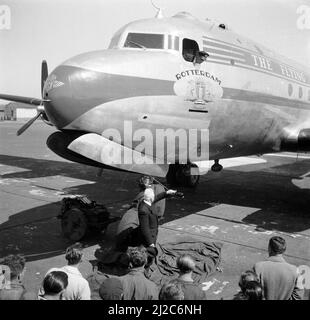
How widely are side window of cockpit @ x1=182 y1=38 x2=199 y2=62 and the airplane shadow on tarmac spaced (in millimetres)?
4329

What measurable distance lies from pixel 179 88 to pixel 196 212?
439 centimetres

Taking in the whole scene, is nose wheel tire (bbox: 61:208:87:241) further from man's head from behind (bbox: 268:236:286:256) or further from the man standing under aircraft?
man's head from behind (bbox: 268:236:286:256)

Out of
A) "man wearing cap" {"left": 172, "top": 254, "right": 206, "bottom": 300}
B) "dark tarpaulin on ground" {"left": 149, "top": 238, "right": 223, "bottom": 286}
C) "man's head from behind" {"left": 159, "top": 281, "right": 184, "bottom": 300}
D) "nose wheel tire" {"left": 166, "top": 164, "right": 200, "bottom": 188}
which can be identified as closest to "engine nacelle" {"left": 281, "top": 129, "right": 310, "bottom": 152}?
"nose wheel tire" {"left": 166, "top": 164, "right": 200, "bottom": 188}

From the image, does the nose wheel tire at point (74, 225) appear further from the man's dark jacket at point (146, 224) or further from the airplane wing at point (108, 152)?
the airplane wing at point (108, 152)

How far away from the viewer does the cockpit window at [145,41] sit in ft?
26.9

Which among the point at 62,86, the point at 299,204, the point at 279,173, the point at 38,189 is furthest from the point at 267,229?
the point at 279,173

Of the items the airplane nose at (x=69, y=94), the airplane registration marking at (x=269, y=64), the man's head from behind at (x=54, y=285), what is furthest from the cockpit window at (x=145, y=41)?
the man's head from behind at (x=54, y=285)

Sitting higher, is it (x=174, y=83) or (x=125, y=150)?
(x=174, y=83)

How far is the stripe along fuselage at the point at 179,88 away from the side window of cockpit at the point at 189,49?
2 centimetres

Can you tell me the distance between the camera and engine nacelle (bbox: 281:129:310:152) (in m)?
11.2

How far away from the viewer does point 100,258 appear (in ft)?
24.4

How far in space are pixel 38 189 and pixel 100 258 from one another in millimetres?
7175
